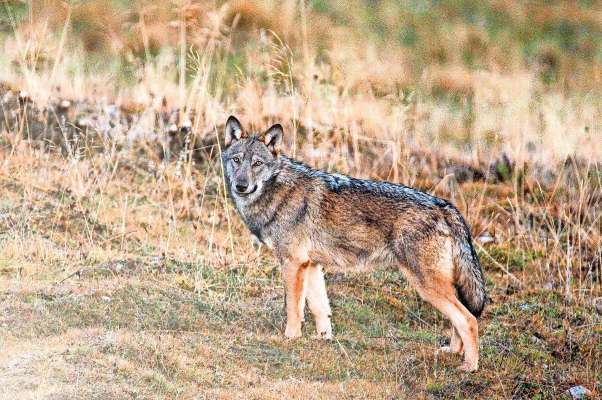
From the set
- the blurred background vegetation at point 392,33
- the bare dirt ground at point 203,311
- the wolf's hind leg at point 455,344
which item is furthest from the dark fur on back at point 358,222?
the blurred background vegetation at point 392,33

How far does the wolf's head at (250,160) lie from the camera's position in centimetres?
1010

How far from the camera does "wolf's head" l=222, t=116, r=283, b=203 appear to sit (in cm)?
1010

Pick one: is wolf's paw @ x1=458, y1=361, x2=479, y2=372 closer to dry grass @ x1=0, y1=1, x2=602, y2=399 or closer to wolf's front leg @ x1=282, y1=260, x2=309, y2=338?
dry grass @ x1=0, y1=1, x2=602, y2=399

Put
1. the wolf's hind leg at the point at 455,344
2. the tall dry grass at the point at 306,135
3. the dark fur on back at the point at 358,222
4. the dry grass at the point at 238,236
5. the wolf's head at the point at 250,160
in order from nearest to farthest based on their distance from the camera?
the dry grass at the point at 238,236 → the dark fur on back at the point at 358,222 → the wolf's hind leg at the point at 455,344 → the wolf's head at the point at 250,160 → the tall dry grass at the point at 306,135

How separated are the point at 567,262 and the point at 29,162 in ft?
21.4

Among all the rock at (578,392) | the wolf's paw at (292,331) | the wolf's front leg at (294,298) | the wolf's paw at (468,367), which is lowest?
the rock at (578,392)

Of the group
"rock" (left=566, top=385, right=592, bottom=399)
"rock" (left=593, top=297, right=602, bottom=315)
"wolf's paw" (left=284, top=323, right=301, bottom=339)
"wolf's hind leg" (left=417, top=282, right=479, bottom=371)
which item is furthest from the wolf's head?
"rock" (left=593, top=297, right=602, bottom=315)

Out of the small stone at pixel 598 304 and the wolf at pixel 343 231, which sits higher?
the wolf at pixel 343 231

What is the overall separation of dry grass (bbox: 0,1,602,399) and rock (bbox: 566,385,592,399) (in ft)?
0.29

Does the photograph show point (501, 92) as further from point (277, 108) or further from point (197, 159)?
point (197, 159)

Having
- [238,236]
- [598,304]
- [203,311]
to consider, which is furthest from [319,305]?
[598,304]

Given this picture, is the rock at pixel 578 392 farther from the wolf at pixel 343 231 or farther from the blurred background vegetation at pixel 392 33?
the blurred background vegetation at pixel 392 33

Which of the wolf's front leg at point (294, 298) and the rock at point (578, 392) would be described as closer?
the rock at point (578, 392)

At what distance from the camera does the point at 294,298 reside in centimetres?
969
